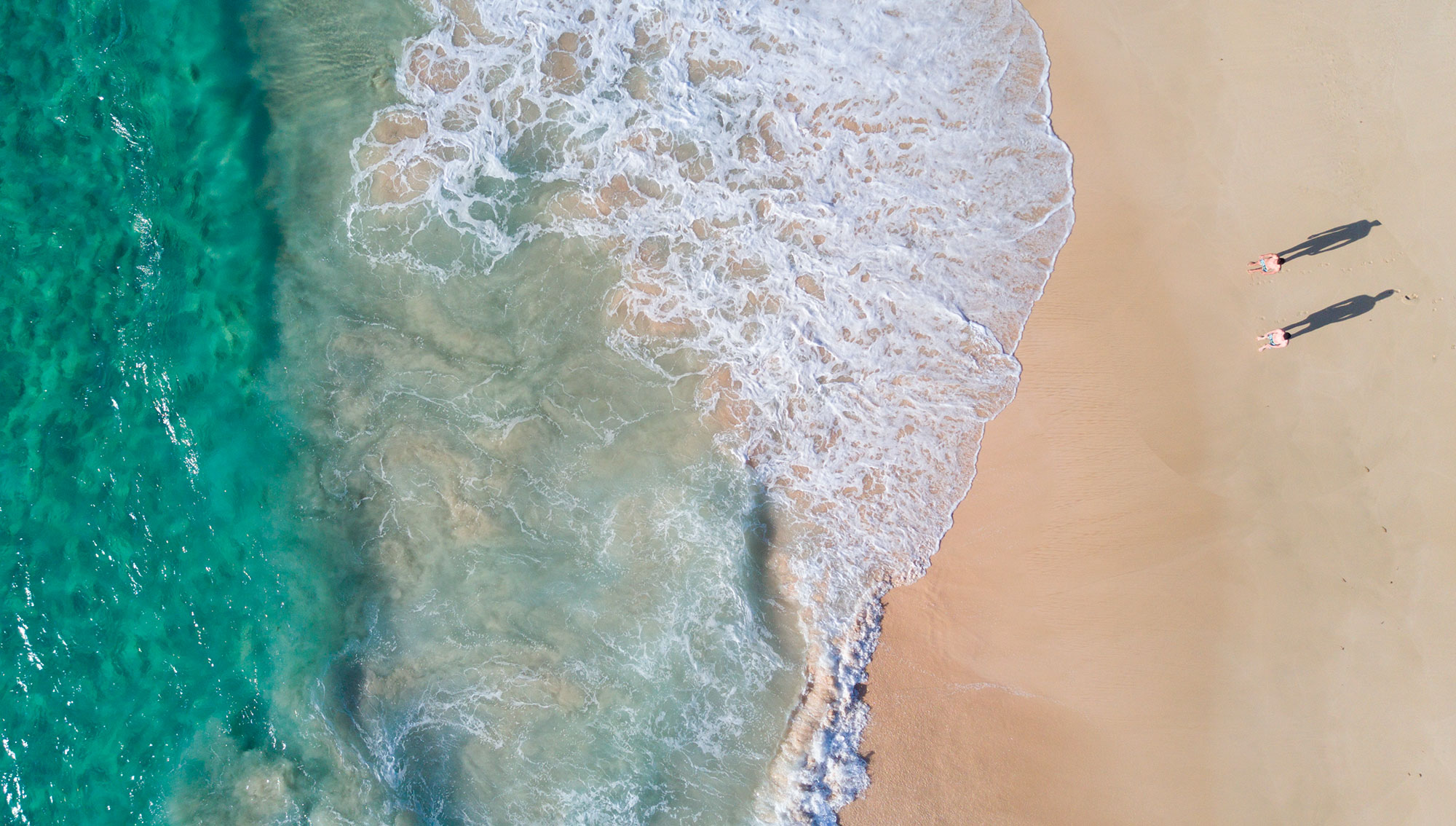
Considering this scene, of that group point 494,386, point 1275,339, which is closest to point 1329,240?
point 1275,339

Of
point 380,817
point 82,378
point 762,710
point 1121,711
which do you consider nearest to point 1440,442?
point 1121,711

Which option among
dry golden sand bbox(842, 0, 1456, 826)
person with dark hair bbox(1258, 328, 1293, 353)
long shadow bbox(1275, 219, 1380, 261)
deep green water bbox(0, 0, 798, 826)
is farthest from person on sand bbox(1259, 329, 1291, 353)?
deep green water bbox(0, 0, 798, 826)

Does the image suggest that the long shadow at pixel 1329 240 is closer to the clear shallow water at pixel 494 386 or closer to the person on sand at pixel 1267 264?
the person on sand at pixel 1267 264

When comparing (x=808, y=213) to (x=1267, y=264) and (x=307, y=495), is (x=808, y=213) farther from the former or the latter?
(x=307, y=495)

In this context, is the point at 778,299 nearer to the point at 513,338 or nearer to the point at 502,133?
the point at 513,338

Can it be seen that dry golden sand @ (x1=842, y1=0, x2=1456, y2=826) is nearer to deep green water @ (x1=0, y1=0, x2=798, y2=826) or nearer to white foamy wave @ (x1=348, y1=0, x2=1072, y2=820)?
white foamy wave @ (x1=348, y1=0, x2=1072, y2=820)

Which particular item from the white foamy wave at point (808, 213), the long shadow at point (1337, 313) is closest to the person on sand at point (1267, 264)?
the long shadow at point (1337, 313)
